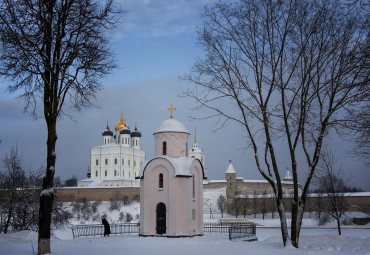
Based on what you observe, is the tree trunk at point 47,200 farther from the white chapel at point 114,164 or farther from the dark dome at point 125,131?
the dark dome at point 125,131

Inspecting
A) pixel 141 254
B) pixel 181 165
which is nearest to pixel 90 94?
pixel 141 254

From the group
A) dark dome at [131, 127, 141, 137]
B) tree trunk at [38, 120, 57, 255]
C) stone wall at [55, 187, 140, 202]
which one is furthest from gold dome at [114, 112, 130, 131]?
tree trunk at [38, 120, 57, 255]

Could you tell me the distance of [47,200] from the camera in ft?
38.3

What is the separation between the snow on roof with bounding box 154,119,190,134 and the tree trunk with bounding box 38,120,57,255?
50.0ft

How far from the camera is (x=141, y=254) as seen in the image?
1445cm

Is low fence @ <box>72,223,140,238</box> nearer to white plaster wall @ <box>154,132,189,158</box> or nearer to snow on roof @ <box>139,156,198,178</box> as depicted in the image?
snow on roof @ <box>139,156,198,178</box>

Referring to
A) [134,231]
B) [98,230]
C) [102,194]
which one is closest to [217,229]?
[134,231]

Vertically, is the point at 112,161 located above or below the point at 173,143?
above

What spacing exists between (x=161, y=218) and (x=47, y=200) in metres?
14.2

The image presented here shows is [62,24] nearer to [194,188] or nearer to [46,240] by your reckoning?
[46,240]

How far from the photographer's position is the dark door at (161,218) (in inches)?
987

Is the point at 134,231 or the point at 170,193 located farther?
the point at 134,231

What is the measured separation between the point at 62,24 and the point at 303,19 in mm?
8200

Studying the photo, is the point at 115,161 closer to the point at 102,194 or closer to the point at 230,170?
the point at 102,194
